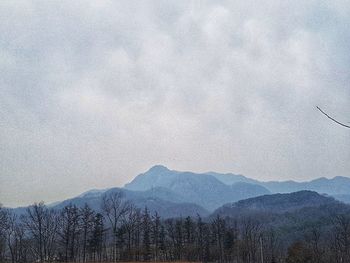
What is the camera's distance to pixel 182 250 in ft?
277

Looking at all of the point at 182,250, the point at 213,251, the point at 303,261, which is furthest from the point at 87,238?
the point at 303,261

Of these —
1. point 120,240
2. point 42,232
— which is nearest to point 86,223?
point 42,232

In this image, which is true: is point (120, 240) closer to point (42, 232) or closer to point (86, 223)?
point (86, 223)

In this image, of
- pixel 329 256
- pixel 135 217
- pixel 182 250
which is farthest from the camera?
pixel 135 217

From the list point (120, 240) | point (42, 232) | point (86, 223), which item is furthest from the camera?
point (120, 240)

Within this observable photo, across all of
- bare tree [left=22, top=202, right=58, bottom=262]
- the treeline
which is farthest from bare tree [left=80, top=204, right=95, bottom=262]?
bare tree [left=22, top=202, right=58, bottom=262]

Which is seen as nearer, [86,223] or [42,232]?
[42,232]

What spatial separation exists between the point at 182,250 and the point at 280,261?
70.0 ft

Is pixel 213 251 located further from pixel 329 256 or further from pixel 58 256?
pixel 58 256

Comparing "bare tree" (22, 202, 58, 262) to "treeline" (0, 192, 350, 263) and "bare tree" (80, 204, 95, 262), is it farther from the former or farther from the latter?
"bare tree" (80, 204, 95, 262)

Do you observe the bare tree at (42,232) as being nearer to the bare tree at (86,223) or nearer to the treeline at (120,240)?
the treeline at (120,240)

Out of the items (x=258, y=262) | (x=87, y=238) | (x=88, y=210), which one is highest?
(x=88, y=210)

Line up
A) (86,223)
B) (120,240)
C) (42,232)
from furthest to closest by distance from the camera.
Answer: (120,240) < (86,223) < (42,232)

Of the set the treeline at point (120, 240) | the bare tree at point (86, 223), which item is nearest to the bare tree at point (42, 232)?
the treeline at point (120, 240)
